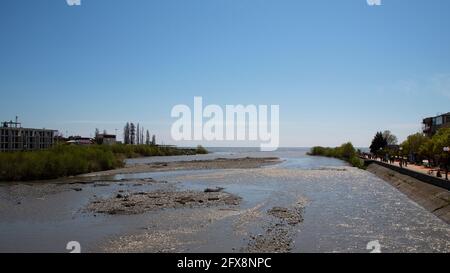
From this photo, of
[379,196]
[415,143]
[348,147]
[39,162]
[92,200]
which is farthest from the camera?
[348,147]

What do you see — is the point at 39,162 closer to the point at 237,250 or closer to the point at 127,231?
the point at 127,231

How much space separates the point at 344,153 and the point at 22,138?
91196 mm

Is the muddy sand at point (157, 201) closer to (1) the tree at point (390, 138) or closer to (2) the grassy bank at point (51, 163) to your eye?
(2) the grassy bank at point (51, 163)

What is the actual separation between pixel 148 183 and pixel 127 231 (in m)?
26.0

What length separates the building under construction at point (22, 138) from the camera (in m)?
102

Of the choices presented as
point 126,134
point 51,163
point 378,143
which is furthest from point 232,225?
point 126,134

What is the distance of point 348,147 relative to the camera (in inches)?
4692

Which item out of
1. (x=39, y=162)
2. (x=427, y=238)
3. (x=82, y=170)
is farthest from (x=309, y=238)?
(x=82, y=170)

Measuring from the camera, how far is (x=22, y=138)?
358 feet

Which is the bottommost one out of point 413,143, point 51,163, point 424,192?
point 424,192

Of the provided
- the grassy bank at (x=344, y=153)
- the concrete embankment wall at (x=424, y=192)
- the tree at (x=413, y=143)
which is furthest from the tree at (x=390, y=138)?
the concrete embankment wall at (x=424, y=192)

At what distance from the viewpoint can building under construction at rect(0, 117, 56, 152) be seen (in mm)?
102125

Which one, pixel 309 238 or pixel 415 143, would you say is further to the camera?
pixel 415 143

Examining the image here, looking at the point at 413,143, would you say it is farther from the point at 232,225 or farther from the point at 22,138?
the point at 22,138
